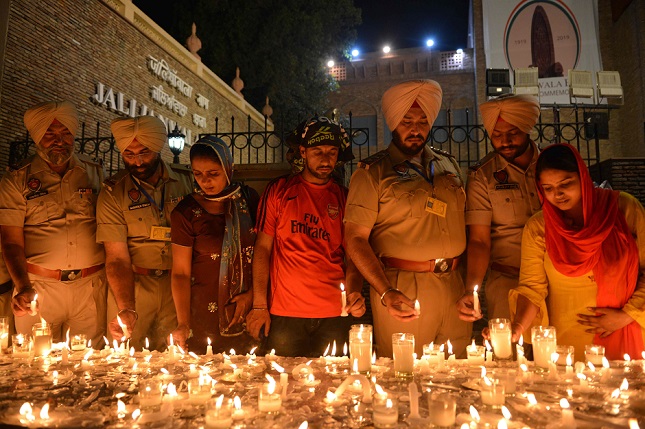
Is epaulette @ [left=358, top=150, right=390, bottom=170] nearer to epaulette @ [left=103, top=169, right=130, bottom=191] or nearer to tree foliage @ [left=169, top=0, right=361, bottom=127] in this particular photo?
epaulette @ [left=103, top=169, right=130, bottom=191]

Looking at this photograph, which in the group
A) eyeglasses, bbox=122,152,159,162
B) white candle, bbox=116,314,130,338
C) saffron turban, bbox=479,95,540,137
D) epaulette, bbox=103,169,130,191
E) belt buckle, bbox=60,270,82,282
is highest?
saffron turban, bbox=479,95,540,137

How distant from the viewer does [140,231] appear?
3730 millimetres

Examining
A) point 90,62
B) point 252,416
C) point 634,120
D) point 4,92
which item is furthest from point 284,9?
point 252,416

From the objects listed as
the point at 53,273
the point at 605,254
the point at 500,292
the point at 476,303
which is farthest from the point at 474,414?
the point at 53,273

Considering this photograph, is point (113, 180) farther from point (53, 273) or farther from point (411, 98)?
point (411, 98)

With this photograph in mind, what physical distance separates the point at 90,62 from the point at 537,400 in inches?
464

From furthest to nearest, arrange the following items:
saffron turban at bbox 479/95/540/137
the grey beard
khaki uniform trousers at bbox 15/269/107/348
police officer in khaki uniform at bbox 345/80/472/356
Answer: the grey beard
khaki uniform trousers at bbox 15/269/107/348
saffron turban at bbox 479/95/540/137
police officer in khaki uniform at bbox 345/80/472/356

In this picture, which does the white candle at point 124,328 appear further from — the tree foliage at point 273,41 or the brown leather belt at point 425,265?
the tree foliage at point 273,41

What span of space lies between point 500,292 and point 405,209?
927 mm

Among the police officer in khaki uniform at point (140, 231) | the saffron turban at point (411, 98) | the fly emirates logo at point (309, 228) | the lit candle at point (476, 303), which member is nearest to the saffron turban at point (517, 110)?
the saffron turban at point (411, 98)

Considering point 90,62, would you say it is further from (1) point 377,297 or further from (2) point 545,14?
(2) point 545,14

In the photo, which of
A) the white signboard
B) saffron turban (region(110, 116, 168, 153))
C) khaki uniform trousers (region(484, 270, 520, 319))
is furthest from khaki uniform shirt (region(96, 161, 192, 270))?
the white signboard

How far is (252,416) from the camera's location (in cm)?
179

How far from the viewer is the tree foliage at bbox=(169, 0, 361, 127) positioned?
18719 millimetres
